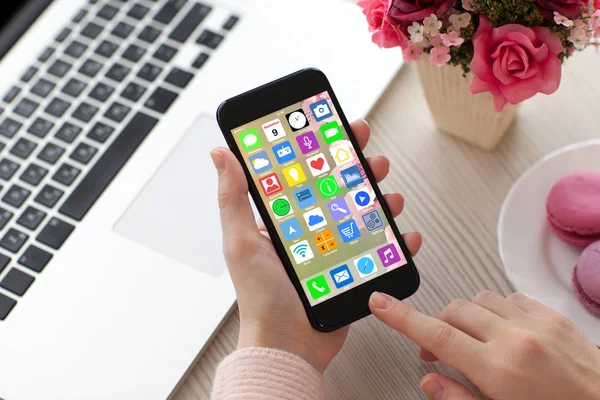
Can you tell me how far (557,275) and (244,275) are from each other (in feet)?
1.01

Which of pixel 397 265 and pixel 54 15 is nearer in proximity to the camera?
pixel 397 265

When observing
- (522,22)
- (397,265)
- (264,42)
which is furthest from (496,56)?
(264,42)

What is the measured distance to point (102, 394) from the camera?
1.98 ft

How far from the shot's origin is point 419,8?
0.49 m

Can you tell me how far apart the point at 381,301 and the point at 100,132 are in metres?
0.39

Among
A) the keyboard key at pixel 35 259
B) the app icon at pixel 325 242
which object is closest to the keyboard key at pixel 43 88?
the keyboard key at pixel 35 259

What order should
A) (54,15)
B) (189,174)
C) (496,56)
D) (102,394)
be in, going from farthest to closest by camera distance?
1. (54,15)
2. (189,174)
3. (102,394)
4. (496,56)

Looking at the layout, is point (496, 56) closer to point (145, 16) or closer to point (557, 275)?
point (557, 275)

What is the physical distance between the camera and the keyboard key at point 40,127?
73 centimetres

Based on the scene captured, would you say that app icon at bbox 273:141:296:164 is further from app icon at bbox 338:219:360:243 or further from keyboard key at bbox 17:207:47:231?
keyboard key at bbox 17:207:47:231

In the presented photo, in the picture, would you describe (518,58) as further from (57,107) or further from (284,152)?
(57,107)

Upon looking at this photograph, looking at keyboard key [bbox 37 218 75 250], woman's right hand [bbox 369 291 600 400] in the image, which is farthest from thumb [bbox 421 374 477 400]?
keyboard key [bbox 37 218 75 250]

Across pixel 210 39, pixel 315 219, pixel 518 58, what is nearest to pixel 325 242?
pixel 315 219

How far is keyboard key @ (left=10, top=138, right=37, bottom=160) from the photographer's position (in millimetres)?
725
